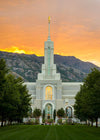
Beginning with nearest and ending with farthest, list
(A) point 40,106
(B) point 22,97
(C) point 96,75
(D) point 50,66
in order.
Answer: (C) point 96,75, (B) point 22,97, (A) point 40,106, (D) point 50,66

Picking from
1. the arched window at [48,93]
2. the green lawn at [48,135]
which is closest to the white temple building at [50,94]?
the arched window at [48,93]

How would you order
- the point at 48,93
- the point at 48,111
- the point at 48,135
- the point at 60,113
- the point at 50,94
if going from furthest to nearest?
the point at 50,94 → the point at 48,93 → the point at 48,111 → the point at 60,113 → the point at 48,135

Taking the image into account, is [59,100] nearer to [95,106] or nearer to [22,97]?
[22,97]

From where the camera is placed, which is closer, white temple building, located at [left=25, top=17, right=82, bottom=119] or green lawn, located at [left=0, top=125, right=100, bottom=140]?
green lawn, located at [left=0, top=125, right=100, bottom=140]

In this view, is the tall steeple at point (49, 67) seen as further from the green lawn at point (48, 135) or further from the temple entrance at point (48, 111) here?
the green lawn at point (48, 135)

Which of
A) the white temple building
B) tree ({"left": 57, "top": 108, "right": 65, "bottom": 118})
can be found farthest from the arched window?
tree ({"left": 57, "top": 108, "right": 65, "bottom": 118})

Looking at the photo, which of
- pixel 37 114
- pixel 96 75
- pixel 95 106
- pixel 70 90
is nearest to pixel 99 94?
pixel 95 106

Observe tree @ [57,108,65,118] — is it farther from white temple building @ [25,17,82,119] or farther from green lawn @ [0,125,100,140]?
green lawn @ [0,125,100,140]

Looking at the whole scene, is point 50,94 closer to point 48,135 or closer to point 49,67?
point 49,67

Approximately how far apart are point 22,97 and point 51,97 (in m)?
73.5

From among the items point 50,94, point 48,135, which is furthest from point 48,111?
point 48,135

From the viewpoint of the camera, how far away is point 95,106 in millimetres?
47344

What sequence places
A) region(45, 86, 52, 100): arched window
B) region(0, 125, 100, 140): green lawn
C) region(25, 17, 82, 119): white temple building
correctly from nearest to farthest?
region(0, 125, 100, 140): green lawn → region(25, 17, 82, 119): white temple building → region(45, 86, 52, 100): arched window

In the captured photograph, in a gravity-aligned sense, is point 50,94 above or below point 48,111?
above
